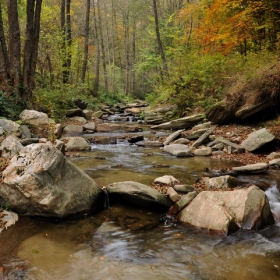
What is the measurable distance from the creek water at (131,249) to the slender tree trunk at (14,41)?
8927 millimetres

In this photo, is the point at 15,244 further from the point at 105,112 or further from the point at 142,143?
the point at 105,112

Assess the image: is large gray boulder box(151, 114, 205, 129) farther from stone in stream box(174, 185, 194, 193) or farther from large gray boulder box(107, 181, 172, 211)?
large gray boulder box(107, 181, 172, 211)

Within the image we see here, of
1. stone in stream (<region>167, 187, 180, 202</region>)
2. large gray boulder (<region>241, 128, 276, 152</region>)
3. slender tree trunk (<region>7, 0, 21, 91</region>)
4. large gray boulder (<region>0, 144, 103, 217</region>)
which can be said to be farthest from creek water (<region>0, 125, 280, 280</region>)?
Answer: slender tree trunk (<region>7, 0, 21, 91</region>)

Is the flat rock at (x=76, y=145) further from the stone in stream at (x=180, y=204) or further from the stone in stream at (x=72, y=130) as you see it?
the stone in stream at (x=180, y=204)

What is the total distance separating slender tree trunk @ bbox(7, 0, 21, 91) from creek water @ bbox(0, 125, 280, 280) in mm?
8927

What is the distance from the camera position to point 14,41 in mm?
11492

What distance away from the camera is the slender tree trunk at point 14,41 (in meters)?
11.2

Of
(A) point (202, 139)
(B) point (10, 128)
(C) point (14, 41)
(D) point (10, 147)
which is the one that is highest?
(C) point (14, 41)

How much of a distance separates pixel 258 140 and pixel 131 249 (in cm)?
634

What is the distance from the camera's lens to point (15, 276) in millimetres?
3102

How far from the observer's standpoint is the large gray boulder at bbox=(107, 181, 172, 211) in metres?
4.97

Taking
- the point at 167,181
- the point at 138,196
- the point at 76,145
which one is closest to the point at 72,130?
the point at 76,145

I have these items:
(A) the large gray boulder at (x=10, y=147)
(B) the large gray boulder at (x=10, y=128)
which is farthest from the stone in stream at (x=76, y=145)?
(A) the large gray boulder at (x=10, y=147)

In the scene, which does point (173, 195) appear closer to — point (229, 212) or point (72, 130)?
point (229, 212)
